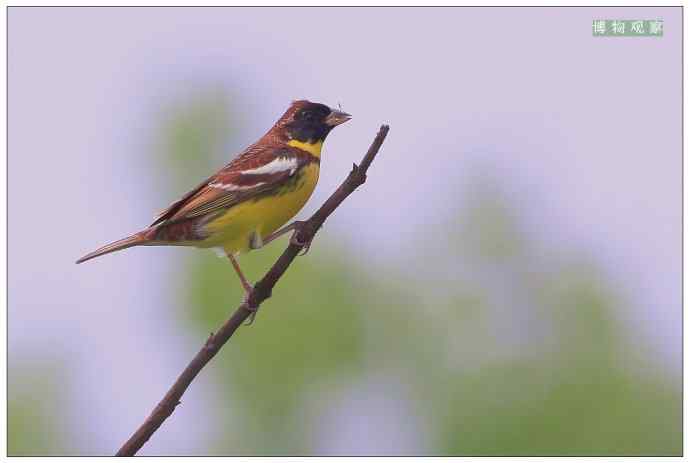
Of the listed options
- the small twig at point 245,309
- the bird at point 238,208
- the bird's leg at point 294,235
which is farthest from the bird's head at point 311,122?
the small twig at point 245,309

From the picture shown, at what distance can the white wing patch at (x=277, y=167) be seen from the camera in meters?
8.13

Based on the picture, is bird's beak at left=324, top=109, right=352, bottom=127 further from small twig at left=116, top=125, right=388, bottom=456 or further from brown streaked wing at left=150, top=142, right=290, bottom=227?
small twig at left=116, top=125, right=388, bottom=456

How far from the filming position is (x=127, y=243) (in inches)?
301

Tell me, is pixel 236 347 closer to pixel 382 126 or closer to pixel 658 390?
pixel 658 390

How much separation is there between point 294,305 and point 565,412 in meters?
4.38

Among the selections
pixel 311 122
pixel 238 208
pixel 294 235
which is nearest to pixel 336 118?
pixel 311 122

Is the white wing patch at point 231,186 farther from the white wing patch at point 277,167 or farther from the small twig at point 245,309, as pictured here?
the small twig at point 245,309

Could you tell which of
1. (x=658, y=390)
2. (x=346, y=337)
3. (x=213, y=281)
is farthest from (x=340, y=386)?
(x=658, y=390)

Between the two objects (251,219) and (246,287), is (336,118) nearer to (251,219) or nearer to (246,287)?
(251,219)

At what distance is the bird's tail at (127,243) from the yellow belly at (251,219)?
476 millimetres

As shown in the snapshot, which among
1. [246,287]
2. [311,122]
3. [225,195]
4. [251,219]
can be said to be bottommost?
[246,287]

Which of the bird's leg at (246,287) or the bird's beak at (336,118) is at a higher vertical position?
the bird's beak at (336,118)

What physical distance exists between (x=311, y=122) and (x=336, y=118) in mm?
223

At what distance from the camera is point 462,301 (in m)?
17.1
